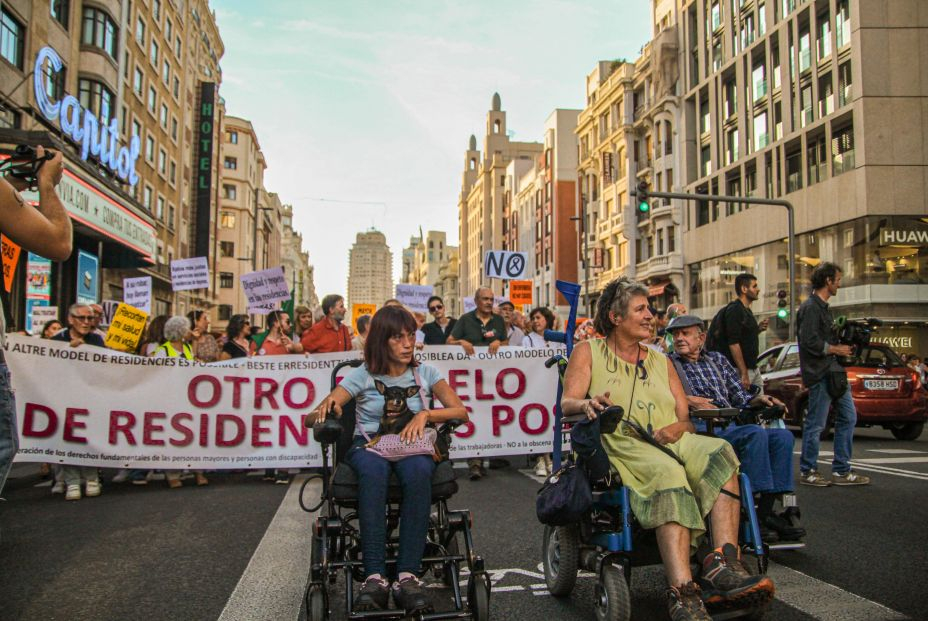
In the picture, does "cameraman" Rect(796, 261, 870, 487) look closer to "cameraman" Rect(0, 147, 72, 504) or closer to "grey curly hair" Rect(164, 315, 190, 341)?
"cameraman" Rect(0, 147, 72, 504)

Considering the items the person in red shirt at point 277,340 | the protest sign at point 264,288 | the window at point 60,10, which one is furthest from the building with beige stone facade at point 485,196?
the person in red shirt at point 277,340

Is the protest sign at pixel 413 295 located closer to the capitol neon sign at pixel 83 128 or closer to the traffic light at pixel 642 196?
the traffic light at pixel 642 196

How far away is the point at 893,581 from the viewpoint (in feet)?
13.2

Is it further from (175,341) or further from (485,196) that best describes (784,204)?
(485,196)

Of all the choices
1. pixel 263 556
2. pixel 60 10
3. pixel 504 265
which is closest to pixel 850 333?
pixel 263 556

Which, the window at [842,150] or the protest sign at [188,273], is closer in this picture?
the protest sign at [188,273]

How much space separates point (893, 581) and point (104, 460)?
687 centimetres

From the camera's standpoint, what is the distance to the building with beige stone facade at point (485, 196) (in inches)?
3802

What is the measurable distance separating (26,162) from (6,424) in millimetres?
1003

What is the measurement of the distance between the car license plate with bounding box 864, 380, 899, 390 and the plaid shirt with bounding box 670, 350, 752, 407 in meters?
8.17

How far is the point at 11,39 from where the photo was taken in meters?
19.0

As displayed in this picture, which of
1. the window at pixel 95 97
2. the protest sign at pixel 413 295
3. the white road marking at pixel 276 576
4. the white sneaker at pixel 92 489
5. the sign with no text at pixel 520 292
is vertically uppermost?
the window at pixel 95 97

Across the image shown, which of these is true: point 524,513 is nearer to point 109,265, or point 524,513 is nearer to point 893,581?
point 893,581

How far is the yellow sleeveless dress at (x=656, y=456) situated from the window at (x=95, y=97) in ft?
81.4
